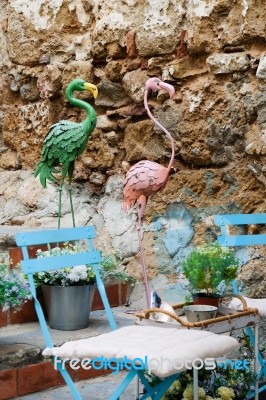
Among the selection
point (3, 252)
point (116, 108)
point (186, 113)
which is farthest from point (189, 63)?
point (3, 252)

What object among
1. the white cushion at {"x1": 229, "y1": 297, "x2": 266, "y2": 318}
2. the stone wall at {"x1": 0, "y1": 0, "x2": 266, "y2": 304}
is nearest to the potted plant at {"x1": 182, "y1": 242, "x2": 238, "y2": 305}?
the white cushion at {"x1": 229, "y1": 297, "x2": 266, "y2": 318}

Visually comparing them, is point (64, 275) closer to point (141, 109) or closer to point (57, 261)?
point (57, 261)

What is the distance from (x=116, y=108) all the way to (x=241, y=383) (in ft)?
8.91

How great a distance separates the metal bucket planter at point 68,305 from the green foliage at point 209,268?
1.08 metres

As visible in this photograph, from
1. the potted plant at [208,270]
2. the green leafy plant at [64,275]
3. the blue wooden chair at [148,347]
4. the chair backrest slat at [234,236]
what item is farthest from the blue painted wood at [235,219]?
the blue wooden chair at [148,347]

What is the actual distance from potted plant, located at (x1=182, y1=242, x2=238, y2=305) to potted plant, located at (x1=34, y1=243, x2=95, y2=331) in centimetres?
106

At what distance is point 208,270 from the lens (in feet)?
9.04

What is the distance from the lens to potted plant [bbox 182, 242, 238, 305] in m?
2.75

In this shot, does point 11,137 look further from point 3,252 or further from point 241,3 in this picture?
point 241,3

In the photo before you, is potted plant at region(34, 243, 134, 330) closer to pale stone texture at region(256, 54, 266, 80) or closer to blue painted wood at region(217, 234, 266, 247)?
blue painted wood at region(217, 234, 266, 247)

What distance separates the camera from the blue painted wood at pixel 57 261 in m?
2.71

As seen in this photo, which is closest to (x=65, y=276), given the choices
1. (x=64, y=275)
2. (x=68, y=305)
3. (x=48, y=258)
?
(x=64, y=275)

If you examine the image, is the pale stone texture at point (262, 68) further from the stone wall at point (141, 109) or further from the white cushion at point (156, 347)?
the white cushion at point (156, 347)

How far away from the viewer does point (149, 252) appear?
15.5 ft
